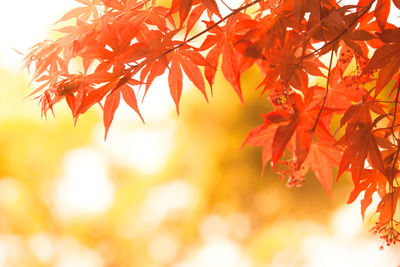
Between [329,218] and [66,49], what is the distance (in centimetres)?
392

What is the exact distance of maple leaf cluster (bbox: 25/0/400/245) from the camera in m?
0.51

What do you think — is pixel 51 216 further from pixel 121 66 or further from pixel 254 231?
pixel 121 66

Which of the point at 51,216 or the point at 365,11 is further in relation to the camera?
the point at 51,216

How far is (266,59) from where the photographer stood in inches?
21.1

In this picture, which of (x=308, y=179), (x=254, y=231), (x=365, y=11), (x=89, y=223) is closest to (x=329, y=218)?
(x=308, y=179)

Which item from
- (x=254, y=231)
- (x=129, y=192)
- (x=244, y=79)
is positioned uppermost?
(x=244, y=79)

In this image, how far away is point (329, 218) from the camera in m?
4.09

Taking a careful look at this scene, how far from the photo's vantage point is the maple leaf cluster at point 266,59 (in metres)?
0.51

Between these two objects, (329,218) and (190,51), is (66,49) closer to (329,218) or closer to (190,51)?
(190,51)

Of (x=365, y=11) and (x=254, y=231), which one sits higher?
(x=254, y=231)

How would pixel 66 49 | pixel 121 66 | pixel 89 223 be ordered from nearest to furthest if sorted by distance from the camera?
pixel 121 66
pixel 66 49
pixel 89 223

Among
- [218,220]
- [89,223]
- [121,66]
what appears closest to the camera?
[121,66]

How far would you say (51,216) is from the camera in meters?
3.71

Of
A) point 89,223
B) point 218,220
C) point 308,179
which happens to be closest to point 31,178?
point 89,223
